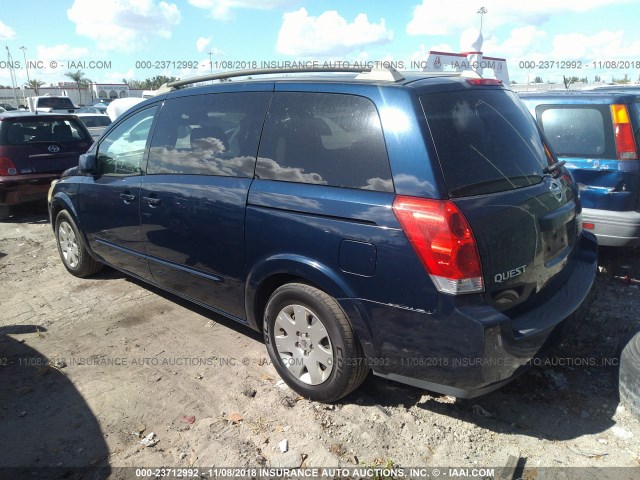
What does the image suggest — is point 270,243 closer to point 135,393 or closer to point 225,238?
point 225,238

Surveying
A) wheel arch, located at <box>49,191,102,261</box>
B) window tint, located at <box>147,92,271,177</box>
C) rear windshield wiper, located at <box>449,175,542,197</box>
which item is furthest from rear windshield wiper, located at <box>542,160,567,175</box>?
wheel arch, located at <box>49,191,102,261</box>

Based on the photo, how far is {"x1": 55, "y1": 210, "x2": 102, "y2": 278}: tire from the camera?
5.20 metres

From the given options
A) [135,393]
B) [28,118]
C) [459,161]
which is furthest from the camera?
[28,118]

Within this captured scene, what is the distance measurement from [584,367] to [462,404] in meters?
1.05

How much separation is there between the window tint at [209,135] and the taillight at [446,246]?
128 centimetres

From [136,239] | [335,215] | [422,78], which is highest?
[422,78]

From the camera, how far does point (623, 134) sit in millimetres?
4668

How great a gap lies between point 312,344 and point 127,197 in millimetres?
2160

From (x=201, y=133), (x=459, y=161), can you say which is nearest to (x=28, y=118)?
(x=201, y=133)

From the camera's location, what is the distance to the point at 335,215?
2.70 metres

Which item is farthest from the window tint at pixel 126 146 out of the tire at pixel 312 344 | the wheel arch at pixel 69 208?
the tire at pixel 312 344

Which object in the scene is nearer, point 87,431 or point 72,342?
point 87,431

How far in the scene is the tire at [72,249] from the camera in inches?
205

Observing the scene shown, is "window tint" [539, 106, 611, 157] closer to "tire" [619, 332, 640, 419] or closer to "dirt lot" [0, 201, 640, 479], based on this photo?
"dirt lot" [0, 201, 640, 479]
